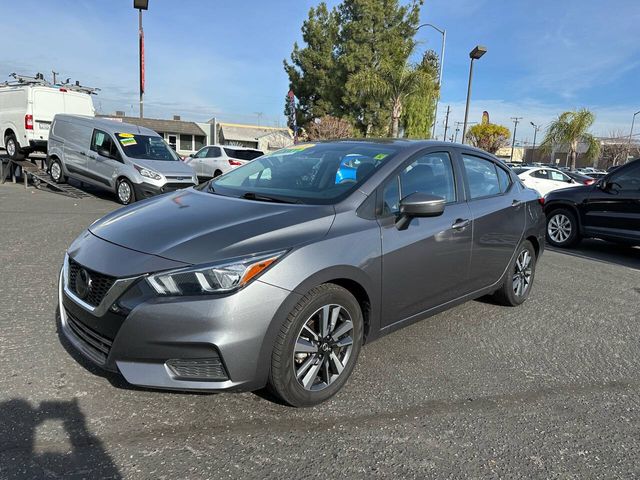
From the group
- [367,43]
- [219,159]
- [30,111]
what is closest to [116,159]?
[30,111]

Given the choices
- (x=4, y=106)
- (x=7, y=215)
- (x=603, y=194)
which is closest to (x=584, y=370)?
(x=603, y=194)

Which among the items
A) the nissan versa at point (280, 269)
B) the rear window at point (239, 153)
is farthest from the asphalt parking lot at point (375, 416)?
the rear window at point (239, 153)

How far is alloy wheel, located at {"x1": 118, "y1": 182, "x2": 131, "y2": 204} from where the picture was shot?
1108 cm

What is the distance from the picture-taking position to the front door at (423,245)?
3.15m

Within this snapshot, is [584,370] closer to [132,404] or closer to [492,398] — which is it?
[492,398]

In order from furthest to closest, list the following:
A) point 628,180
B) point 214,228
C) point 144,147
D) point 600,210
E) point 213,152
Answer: point 213,152 → point 144,147 → point 600,210 → point 628,180 → point 214,228

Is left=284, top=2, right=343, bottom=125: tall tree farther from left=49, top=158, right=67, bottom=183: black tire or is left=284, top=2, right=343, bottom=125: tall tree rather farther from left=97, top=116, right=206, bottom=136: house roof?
left=49, top=158, right=67, bottom=183: black tire

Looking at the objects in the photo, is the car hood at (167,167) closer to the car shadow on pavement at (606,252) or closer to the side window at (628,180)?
the car shadow on pavement at (606,252)

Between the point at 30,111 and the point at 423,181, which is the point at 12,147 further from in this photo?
the point at 423,181

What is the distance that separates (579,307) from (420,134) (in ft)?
90.1

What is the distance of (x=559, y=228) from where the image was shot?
348 inches

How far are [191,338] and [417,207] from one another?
1625 mm

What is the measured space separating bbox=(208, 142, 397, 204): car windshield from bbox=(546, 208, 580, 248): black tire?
6.26m

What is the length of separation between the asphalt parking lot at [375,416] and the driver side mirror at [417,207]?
1.06 m
